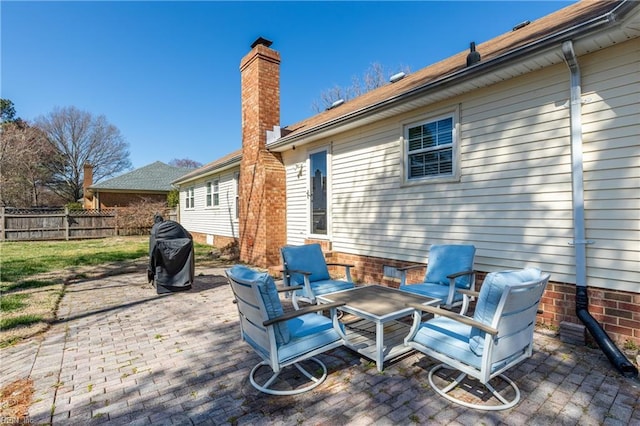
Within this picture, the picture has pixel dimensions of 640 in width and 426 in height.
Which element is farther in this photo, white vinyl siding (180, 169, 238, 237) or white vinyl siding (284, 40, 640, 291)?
white vinyl siding (180, 169, 238, 237)

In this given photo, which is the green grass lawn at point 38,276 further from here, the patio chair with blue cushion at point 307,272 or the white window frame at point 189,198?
the white window frame at point 189,198

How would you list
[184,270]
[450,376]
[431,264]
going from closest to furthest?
1. [450,376]
2. [431,264]
3. [184,270]

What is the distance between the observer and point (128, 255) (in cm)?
1114

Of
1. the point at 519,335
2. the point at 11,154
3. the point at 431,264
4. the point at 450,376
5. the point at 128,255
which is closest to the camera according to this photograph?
the point at 519,335

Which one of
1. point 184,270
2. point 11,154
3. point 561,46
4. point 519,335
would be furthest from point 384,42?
point 11,154

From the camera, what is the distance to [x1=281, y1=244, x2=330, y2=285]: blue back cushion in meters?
4.88

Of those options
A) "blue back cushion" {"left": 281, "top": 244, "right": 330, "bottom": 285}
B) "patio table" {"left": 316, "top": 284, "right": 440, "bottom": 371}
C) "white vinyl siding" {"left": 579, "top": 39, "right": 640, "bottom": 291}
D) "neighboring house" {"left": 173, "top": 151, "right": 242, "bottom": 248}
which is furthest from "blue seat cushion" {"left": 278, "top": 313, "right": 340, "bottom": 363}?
"neighboring house" {"left": 173, "top": 151, "right": 242, "bottom": 248}

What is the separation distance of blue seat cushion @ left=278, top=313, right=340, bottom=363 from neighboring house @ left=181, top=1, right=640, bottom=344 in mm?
3141

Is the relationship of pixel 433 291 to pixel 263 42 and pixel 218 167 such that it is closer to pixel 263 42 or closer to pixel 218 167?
pixel 263 42

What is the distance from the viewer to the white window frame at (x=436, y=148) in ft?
16.8

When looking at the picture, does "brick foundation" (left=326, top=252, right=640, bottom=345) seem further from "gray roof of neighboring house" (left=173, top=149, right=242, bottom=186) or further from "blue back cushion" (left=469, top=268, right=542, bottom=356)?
"gray roof of neighboring house" (left=173, top=149, right=242, bottom=186)

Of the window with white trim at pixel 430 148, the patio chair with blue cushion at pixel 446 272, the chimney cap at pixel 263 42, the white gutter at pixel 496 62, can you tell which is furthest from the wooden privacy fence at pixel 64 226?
the patio chair with blue cushion at pixel 446 272

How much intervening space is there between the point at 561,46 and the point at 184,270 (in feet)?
22.8

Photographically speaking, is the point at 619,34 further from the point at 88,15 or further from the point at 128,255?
the point at 128,255
